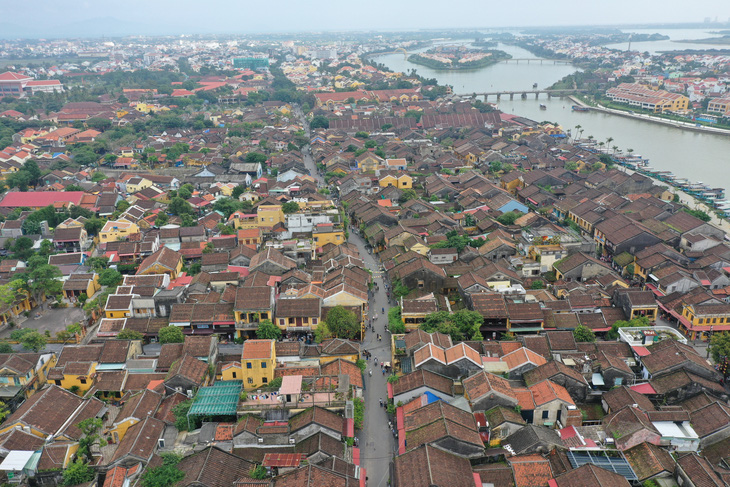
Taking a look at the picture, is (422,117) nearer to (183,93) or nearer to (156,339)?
(183,93)

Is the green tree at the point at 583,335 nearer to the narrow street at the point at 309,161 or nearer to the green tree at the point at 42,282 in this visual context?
the green tree at the point at 42,282

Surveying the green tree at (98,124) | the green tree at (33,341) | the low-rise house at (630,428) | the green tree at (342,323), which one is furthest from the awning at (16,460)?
the green tree at (98,124)

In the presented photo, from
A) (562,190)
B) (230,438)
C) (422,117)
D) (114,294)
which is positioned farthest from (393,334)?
(422,117)

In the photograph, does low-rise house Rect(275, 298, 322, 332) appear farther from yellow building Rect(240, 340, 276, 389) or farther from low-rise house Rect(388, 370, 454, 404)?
low-rise house Rect(388, 370, 454, 404)

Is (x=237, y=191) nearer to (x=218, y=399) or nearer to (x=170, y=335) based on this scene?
(x=170, y=335)

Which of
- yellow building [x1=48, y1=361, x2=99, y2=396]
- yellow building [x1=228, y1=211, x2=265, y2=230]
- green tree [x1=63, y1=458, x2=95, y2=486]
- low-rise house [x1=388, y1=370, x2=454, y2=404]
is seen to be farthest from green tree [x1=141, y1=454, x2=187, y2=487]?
yellow building [x1=228, y1=211, x2=265, y2=230]
